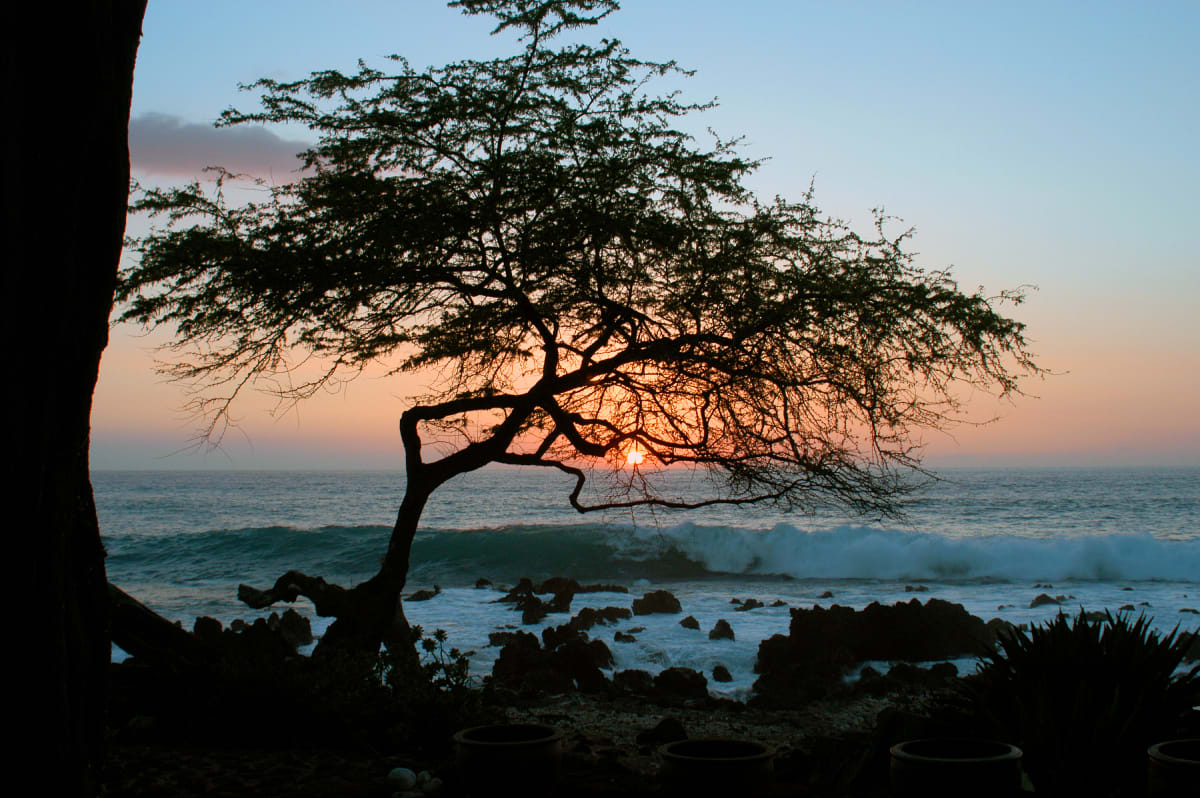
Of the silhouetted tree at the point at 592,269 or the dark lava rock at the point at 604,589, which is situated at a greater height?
the silhouetted tree at the point at 592,269

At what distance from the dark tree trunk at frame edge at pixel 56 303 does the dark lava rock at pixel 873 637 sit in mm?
10742

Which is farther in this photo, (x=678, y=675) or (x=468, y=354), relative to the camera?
(x=678, y=675)

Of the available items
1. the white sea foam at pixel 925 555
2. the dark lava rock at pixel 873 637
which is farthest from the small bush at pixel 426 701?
the white sea foam at pixel 925 555

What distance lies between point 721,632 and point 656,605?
2910mm

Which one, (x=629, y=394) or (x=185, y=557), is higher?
(x=629, y=394)

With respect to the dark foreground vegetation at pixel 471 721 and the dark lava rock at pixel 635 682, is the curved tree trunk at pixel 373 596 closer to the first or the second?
the dark foreground vegetation at pixel 471 721

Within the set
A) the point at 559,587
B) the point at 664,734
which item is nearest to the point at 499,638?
the point at 559,587

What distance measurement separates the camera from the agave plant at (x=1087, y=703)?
478cm

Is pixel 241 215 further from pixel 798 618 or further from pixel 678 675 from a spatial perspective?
pixel 798 618

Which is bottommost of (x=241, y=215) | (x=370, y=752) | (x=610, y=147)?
(x=370, y=752)

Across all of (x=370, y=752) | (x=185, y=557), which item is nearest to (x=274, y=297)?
(x=370, y=752)

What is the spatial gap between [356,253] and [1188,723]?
6548 mm

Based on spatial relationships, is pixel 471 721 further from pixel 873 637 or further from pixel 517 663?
pixel 873 637

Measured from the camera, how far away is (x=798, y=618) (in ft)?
46.4
